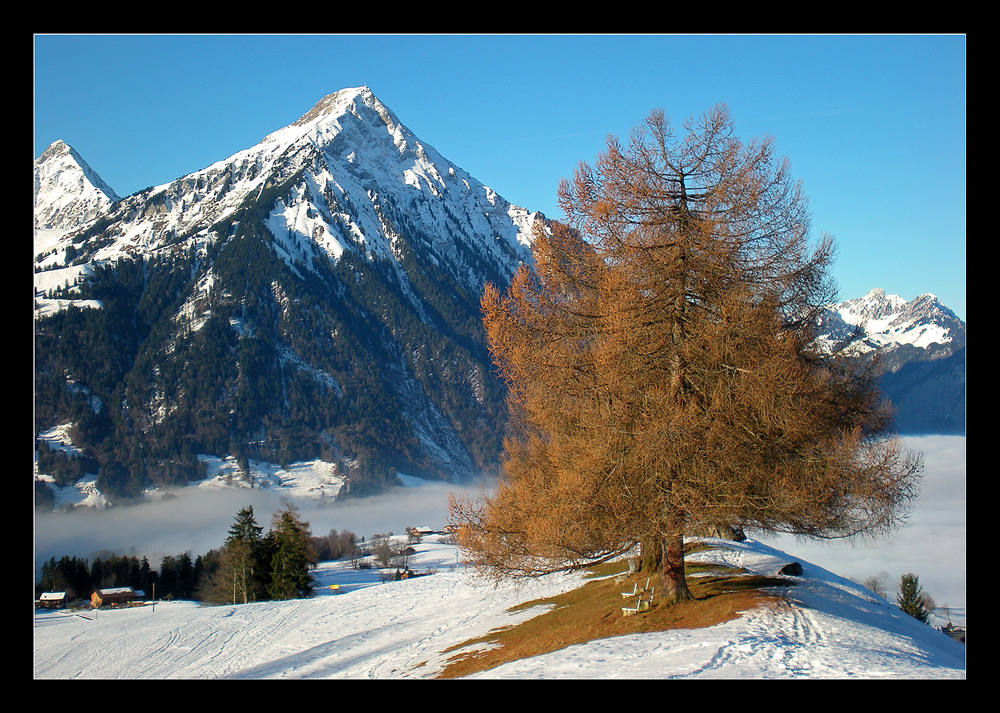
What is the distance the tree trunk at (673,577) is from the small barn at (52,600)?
63.0 metres

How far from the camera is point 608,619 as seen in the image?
1352 cm

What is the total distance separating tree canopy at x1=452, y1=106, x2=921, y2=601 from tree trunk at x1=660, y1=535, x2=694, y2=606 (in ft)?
0.14

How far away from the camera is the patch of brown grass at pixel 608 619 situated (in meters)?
12.4

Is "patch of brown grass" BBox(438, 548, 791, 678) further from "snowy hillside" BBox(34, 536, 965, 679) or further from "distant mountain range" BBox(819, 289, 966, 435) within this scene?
"distant mountain range" BBox(819, 289, 966, 435)

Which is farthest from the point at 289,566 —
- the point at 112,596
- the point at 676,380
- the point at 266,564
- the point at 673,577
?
the point at 676,380

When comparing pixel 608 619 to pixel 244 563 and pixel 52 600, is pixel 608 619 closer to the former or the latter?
pixel 244 563

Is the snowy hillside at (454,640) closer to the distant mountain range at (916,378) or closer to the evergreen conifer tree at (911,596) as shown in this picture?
the distant mountain range at (916,378)

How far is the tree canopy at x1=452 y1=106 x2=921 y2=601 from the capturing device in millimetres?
12180

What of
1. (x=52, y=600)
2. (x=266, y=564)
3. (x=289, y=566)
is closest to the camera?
(x=289, y=566)

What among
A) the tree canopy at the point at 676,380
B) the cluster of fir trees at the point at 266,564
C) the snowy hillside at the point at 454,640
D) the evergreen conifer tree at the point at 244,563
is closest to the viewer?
the snowy hillside at the point at 454,640

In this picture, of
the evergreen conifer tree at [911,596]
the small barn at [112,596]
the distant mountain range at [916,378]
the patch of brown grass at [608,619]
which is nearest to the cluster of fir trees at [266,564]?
the small barn at [112,596]

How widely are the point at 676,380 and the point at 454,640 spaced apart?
29.0 feet

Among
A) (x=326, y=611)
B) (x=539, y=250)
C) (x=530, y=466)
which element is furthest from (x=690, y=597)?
(x=326, y=611)
